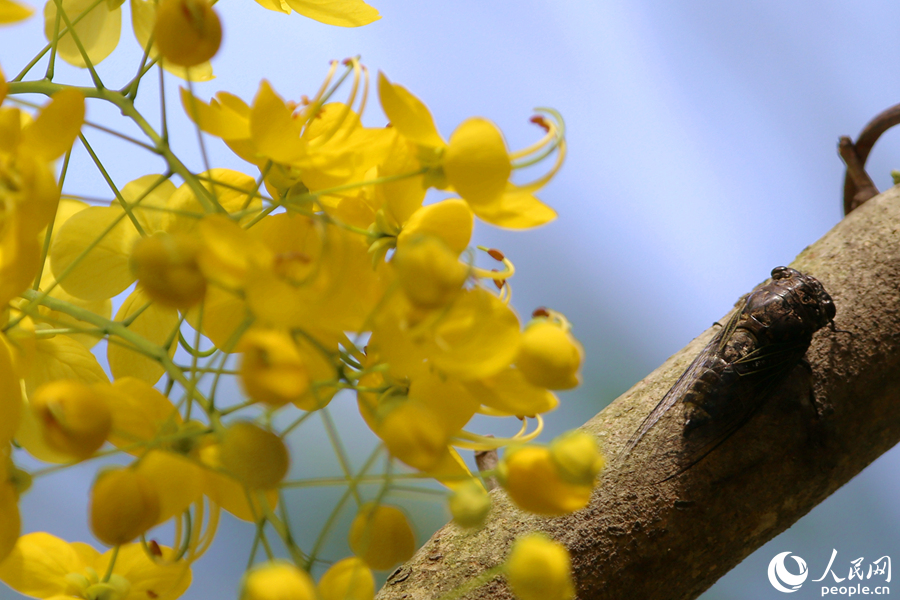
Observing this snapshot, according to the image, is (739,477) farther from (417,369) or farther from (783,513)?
(417,369)

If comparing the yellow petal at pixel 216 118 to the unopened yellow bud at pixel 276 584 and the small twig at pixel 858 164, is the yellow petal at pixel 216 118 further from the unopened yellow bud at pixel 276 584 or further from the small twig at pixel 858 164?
the small twig at pixel 858 164

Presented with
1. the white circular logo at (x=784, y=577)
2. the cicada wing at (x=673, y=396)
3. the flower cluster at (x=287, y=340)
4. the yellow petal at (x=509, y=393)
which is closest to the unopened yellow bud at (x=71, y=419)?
the flower cluster at (x=287, y=340)

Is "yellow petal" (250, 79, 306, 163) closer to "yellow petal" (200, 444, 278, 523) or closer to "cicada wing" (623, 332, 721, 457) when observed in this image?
"yellow petal" (200, 444, 278, 523)

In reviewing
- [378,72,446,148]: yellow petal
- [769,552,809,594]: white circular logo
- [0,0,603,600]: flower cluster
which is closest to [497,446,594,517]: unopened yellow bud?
[0,0,603,600]: flower cluster

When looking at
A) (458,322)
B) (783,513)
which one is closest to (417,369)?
(458,322)

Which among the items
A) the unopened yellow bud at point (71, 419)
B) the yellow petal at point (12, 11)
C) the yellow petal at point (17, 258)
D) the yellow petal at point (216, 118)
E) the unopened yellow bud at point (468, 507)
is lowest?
the unopened yellow bud at point (468, 507)
